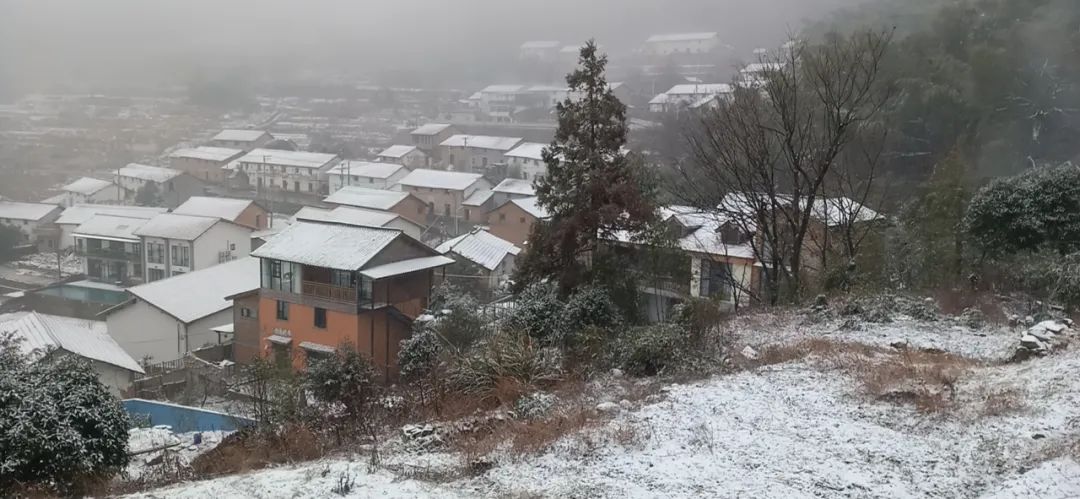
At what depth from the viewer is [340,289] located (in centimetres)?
1460

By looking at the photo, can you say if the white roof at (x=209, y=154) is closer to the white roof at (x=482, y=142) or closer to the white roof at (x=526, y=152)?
the white roof at (x=482, y=142)

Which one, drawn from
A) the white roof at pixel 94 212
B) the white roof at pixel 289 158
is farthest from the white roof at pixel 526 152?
the white roof at pixel 94 212

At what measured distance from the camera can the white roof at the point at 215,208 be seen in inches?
979

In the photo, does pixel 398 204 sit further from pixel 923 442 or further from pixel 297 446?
pixel 923 442

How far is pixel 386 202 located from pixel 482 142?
13.1 metres

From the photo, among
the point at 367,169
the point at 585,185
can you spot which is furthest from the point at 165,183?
the point at 585,185

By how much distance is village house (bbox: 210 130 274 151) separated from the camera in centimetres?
4281

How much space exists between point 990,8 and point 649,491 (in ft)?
66.8

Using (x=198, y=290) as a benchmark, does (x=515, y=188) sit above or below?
above

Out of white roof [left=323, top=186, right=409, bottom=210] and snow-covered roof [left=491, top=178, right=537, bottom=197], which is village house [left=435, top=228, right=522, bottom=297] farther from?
snow-covered roof [left=491, top=178, right=537, bottom=197]

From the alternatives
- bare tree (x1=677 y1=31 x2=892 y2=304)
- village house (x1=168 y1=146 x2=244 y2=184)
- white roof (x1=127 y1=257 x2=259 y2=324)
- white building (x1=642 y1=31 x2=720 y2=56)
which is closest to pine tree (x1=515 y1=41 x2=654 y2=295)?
bare tree (x1=677 y1=31 x2=892 y2=304)

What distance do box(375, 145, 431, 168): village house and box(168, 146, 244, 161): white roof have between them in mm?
7049

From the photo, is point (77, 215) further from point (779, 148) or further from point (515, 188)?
point (779, 148)

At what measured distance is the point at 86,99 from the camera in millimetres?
59656
